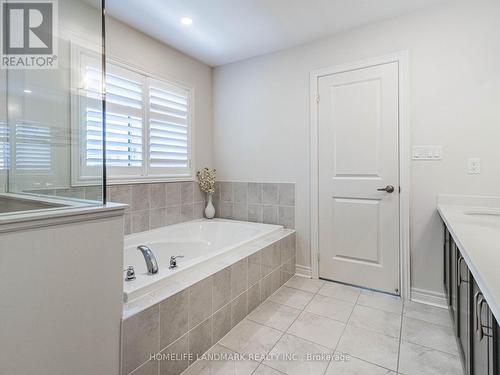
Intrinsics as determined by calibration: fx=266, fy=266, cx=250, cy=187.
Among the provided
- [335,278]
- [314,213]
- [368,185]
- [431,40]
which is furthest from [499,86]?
[335,278]

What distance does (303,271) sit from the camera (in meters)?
2.83

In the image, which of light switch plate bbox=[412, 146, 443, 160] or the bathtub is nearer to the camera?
the bathtub

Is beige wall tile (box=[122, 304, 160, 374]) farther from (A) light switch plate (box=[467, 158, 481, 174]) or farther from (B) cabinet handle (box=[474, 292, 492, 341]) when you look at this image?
(A) light switch plate (box=[467, 158, 481, 174])

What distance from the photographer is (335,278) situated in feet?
8.71

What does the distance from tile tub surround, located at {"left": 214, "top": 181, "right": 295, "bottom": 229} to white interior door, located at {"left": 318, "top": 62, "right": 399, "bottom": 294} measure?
37cm

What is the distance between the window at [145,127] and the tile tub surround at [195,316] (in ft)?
4.51

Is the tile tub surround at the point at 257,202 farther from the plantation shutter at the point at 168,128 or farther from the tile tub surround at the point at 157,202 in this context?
the plantation shutter at the point at 168,128

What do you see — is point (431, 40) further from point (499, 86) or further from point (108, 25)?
point (108, 25)

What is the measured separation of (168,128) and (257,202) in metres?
1.29

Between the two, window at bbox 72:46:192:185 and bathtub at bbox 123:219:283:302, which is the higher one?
window at bbox 72:46:192:185

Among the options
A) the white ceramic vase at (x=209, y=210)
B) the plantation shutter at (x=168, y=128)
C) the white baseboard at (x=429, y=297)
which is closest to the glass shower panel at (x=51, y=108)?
the plantation shutter at (x=168, y=128)

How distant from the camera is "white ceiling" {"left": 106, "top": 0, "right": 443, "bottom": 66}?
83.4 inches

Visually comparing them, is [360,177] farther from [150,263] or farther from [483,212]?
[150,263]

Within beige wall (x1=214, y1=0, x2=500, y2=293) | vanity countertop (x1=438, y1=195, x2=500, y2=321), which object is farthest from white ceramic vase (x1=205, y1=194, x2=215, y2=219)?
vanity countertop (x1=438, y1=195, x2=500, y2=321)
